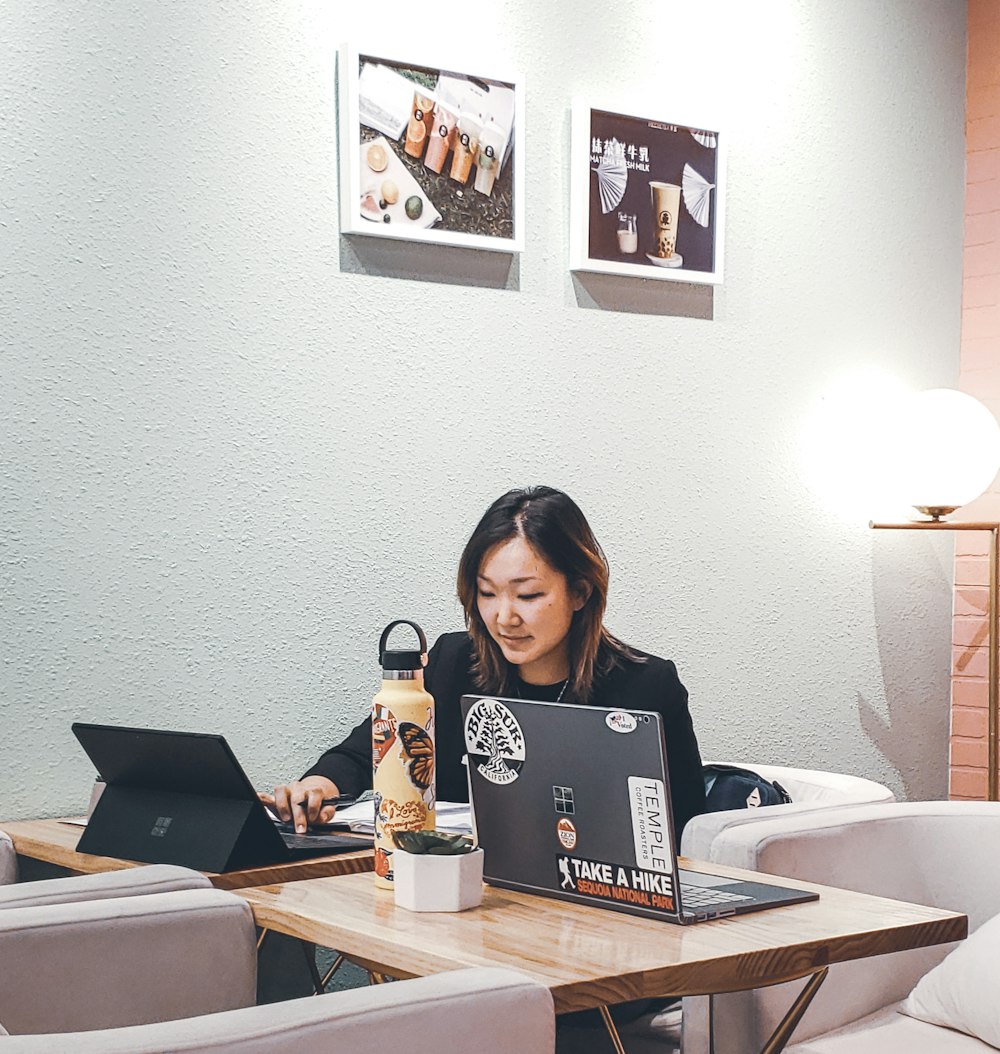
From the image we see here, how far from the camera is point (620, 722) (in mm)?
1800

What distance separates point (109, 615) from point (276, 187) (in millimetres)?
894

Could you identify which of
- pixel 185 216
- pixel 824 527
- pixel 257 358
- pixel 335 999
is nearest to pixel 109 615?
pixel 257 358

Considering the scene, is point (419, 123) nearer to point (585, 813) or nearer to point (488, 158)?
point (488, 158)

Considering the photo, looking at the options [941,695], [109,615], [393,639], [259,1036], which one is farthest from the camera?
[941,695]

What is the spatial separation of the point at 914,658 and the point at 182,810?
94.3 inches

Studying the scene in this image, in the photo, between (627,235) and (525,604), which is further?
(627,235)

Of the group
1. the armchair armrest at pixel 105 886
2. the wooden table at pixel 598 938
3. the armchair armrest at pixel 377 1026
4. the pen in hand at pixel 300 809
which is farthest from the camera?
the pen in hand at pixel 300 809

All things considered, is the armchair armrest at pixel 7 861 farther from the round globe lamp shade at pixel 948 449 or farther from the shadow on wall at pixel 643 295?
the round globe lamp shade at pixel 948 449

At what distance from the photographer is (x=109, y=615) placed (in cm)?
273

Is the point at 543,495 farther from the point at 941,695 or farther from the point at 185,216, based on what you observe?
the point at 941,695

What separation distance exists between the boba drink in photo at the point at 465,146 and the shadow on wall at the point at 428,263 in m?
0.16

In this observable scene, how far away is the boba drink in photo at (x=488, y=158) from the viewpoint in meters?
3.17

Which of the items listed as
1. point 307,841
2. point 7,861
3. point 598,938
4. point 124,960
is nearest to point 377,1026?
point 598,938

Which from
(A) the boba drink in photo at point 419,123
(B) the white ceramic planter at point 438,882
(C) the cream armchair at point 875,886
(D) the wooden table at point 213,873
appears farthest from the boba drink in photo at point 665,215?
(B) the white ceramic planter at point 438,882
